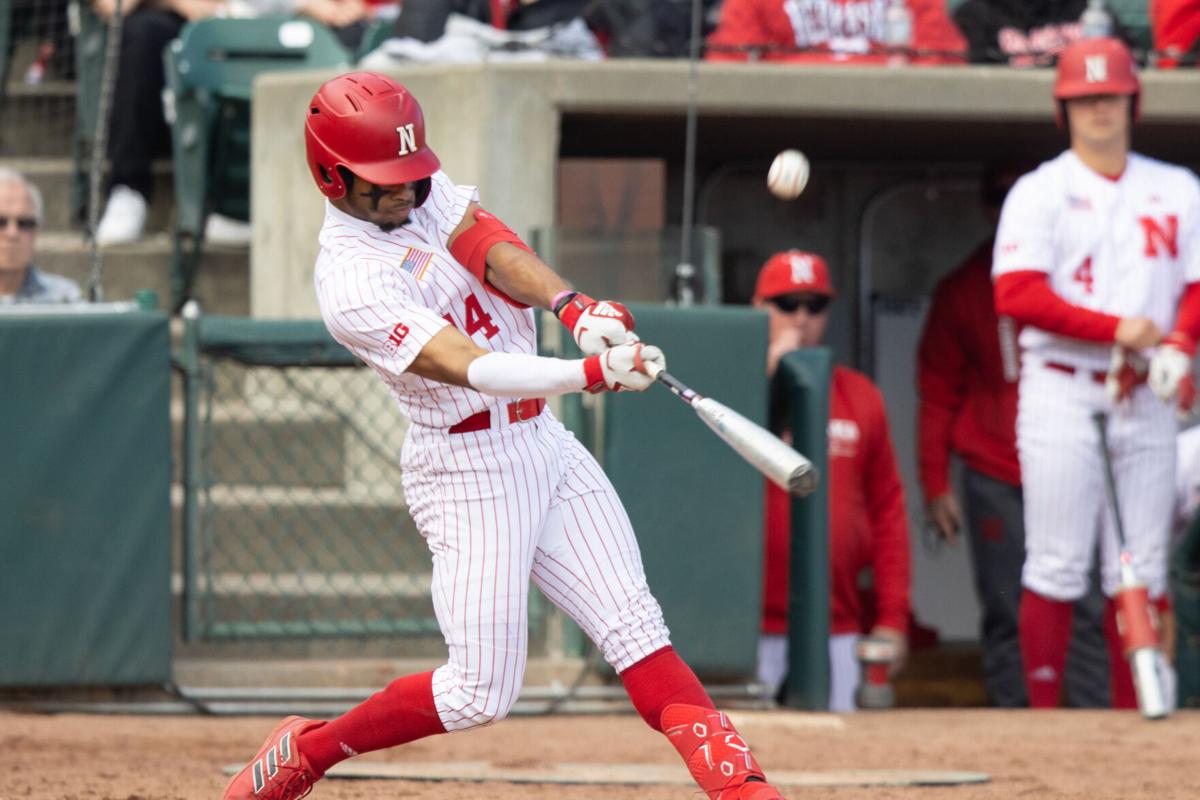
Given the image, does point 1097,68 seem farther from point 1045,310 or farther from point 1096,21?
point 1096,21

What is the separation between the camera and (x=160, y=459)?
203 inches

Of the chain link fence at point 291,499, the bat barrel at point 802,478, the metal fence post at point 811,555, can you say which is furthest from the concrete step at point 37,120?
the bat barrel at point 802,478

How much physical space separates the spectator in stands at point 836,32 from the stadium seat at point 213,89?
1.44 m

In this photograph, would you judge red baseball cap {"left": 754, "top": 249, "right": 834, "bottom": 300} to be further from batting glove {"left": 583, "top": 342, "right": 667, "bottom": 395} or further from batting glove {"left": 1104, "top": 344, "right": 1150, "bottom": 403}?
batting glove {"left": 583, "top": 342, "right": 667, "bottom": 395}

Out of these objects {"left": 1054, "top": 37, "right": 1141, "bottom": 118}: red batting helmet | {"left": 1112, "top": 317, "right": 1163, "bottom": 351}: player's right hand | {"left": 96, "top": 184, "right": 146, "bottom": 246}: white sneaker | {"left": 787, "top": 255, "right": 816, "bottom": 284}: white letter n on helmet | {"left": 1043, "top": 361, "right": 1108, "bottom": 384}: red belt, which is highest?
{"left": 1054, "top": 37, "right": 1141, "bottom": 118}: red batting helmet

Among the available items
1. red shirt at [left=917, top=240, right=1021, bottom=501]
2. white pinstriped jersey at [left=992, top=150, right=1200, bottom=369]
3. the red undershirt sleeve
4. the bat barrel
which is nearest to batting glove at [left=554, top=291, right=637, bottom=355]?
the bat barrel

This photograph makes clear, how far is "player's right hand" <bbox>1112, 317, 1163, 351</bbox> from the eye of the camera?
16.3ft

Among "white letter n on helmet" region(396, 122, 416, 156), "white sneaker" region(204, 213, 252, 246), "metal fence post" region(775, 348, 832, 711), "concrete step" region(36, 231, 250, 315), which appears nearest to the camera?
"white letter n on helmet" region(396, 122, 416, 156)

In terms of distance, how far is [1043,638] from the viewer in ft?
16.9

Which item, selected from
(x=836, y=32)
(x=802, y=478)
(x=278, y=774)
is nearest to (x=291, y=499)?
(x=278, y=774)

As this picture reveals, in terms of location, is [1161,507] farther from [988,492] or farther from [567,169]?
[567,169]

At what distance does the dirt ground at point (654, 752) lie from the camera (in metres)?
4.04

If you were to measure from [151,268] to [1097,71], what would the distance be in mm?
3554

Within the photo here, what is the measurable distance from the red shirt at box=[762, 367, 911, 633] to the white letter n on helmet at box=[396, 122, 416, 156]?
2600mm
